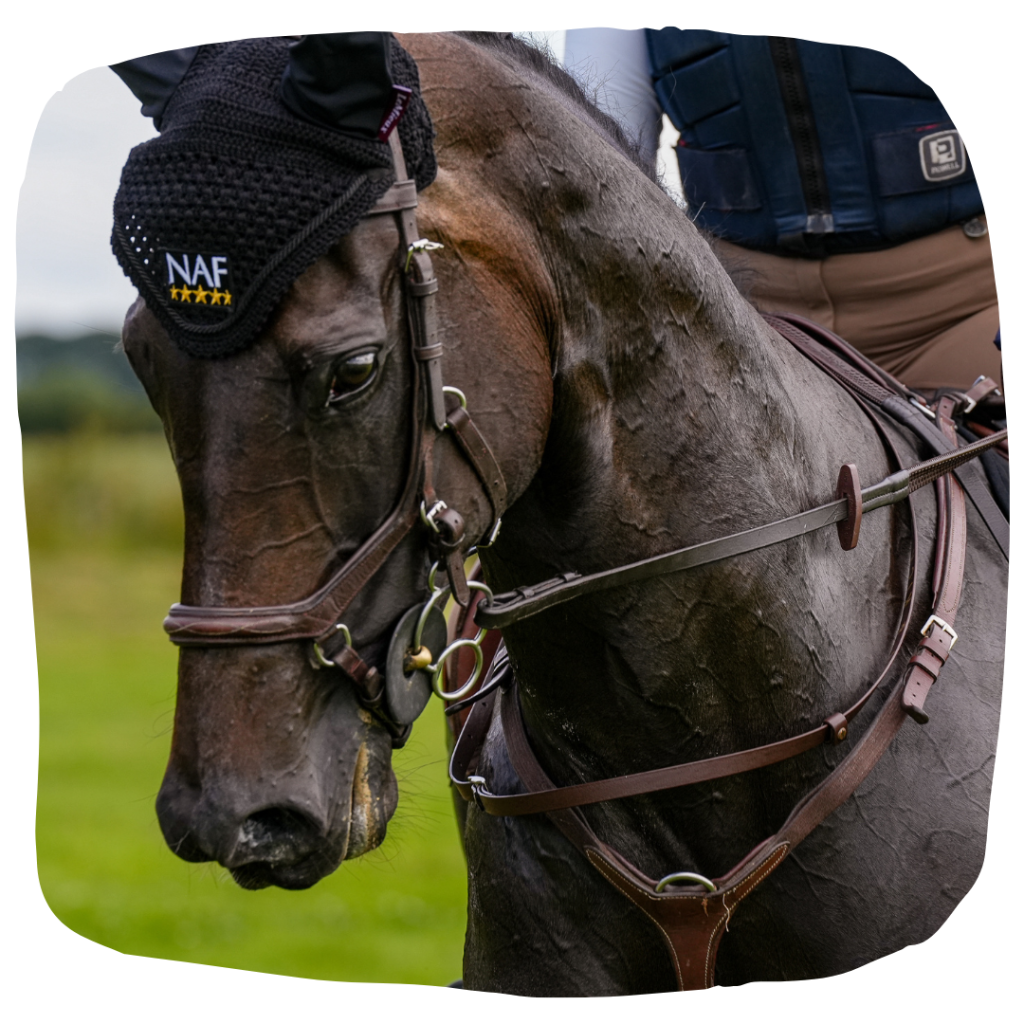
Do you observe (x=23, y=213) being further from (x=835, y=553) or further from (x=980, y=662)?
(x=980, y=662)

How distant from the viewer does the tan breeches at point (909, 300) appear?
2.56 m

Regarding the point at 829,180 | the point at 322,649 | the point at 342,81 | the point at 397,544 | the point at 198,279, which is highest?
the point at 342,81

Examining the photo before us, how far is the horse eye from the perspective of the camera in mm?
1491

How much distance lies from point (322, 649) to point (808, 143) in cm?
138

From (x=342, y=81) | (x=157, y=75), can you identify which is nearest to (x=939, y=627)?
(x=342, y=81)

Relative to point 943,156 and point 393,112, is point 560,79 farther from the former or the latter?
point 943,156

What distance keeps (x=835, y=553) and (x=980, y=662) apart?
37cm

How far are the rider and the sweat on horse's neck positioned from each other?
0.85 ft

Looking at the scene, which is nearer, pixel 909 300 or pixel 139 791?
pixel 909 300

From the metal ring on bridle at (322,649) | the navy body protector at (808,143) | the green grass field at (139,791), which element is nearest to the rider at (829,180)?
the navy body protector at (808,143)

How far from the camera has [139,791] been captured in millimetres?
4750

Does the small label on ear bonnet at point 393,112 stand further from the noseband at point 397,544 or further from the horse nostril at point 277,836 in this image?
the horse nostril at point 277,836

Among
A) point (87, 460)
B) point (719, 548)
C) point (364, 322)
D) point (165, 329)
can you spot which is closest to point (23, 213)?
point (87, 460)

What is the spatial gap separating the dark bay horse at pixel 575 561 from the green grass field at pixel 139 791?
22cm
